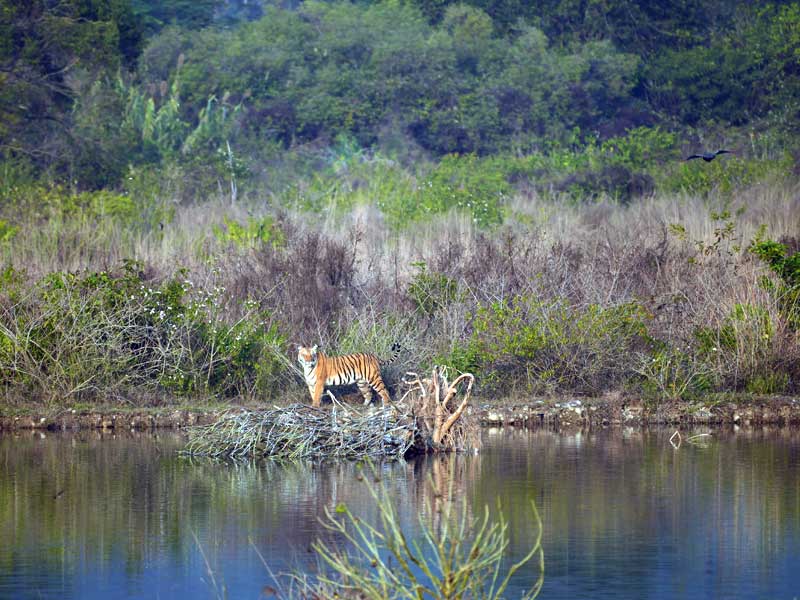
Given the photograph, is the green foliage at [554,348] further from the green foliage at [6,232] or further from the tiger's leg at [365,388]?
the green foliage at [6,232]

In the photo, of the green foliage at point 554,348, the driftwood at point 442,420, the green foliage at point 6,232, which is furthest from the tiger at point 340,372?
the green foliage at point 6,232

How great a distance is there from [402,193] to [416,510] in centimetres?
1716

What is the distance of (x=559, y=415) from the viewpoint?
1700 cm

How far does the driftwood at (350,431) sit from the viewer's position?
47.3 ft

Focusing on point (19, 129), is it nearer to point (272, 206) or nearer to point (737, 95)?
point (272, 206)

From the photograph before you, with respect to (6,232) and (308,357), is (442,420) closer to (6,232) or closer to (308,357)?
(308,357)

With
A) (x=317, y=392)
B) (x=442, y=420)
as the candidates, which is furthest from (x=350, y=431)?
(x=317, y=392)

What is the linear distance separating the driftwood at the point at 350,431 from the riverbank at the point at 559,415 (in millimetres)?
1715

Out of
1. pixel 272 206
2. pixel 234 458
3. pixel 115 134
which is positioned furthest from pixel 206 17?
pixel 234 458

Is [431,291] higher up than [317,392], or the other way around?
[431,291]

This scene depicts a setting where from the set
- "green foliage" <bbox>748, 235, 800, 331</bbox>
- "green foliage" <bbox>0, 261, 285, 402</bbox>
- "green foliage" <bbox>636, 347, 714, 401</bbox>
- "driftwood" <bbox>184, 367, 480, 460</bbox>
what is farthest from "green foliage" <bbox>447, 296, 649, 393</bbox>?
"driftwood" <bbox>184, 367, 480, 460</bbox>

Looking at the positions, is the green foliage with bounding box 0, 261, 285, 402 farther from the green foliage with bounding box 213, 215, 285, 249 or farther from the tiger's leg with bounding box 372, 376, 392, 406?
the green foliage with bounding box 213, 215, 285, 249

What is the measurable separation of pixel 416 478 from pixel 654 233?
1001 cm

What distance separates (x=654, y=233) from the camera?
22.3 metres
